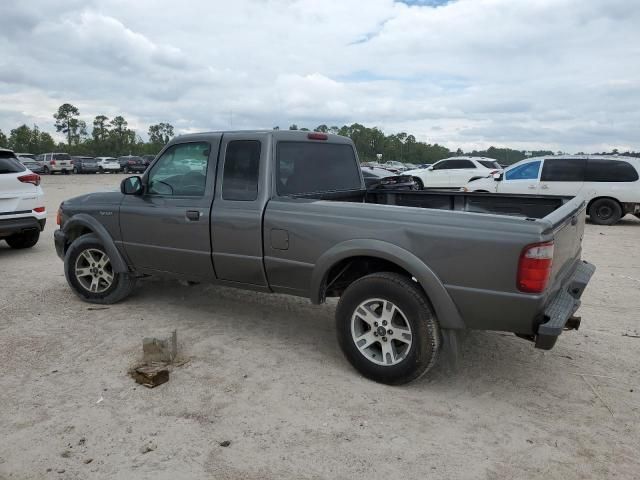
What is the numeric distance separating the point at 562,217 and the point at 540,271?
22.4 inches

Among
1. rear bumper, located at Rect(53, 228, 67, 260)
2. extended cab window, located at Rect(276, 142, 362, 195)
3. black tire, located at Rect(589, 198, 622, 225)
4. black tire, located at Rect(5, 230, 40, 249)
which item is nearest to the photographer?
extended cab window, located at Rect(276, 142, 362, 195)

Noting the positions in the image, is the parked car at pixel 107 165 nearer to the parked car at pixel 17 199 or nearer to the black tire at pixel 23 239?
the black tire at pixel 23 239

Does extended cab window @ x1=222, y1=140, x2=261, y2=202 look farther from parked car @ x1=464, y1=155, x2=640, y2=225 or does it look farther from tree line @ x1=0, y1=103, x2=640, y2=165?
tree line @ x1=0, y1=103, x2=640, y2=165

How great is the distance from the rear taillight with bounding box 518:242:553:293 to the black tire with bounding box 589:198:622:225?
35.9 ft

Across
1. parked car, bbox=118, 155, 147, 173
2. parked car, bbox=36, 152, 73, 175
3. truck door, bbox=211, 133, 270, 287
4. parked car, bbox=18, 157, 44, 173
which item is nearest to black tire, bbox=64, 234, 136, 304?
truck door, bbox=211, 133, 270, 287

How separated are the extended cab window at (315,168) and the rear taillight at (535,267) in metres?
2.05

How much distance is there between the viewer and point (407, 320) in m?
3.51

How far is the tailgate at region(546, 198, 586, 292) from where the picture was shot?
10.8 ft

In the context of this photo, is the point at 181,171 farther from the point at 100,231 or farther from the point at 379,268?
the point at 379,268

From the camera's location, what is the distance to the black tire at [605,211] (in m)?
12.4

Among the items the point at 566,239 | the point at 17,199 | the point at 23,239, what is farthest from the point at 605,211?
the point at 23,239

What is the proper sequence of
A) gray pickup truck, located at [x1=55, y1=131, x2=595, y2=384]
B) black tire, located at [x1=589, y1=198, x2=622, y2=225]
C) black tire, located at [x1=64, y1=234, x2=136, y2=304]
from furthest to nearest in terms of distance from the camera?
black tire, located at [x1=589, y1=198, x2=622, y2=225] → black tire, located at [x1=64, y1=234, x2=136, y2=304] → gray pickup truck, located at [x1=55, y1=131, x2=595, y2=384]

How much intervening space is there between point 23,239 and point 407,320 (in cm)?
772

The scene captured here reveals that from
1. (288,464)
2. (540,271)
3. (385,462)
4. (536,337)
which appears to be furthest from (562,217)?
(288,464)
